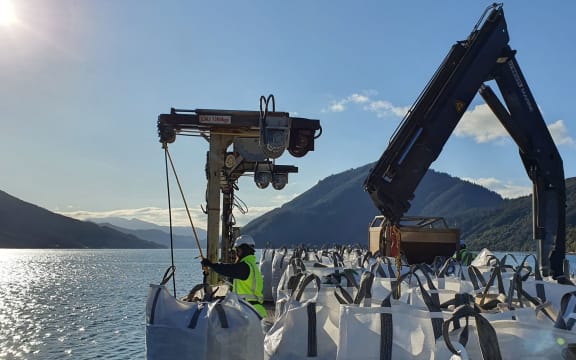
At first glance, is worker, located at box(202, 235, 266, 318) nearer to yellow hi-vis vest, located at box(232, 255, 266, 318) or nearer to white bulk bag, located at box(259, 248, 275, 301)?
yellow hi-vis vest, located at box(232, 255, 266, 318)

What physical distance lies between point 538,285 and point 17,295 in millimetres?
47138

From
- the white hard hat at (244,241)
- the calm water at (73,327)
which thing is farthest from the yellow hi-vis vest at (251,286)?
the calm water at (73,327)

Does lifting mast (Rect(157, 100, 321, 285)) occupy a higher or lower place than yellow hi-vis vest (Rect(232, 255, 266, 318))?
higher

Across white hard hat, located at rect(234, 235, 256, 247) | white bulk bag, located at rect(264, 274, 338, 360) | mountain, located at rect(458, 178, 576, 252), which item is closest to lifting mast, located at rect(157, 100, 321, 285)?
white hard hat, located at rect(234, 235, 256, 247)

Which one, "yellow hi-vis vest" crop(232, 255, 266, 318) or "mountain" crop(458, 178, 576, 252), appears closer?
"yellow hi-vis vest" crop(232, 255, 266, 318)

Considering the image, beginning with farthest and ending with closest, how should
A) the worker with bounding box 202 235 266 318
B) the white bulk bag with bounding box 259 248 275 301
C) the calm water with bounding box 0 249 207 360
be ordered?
the calm water with bounding box 0 249 207 360 < the white bulk bag with bounding box 259 248 275 301 < the worker with bounding box 202 235 266 318

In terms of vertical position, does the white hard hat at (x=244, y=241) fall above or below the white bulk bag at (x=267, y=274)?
above

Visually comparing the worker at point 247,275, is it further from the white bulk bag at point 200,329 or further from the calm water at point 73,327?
the calm water at point 73,327

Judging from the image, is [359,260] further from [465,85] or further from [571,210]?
[571,210]

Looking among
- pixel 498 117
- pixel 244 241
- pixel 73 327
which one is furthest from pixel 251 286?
pixel 73 327

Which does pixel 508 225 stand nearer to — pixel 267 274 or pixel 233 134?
pixel 267 274

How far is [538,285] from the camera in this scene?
518cm

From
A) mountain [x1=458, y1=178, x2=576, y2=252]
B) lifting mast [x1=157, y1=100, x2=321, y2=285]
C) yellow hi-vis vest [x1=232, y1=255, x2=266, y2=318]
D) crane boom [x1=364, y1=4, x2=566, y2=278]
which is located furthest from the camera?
mountain [x1=458, y1=178, x2=576, y2=252]

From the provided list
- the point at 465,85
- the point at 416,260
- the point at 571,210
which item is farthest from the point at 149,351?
the point at 571,210
